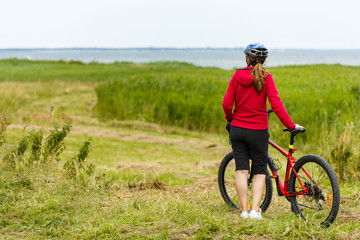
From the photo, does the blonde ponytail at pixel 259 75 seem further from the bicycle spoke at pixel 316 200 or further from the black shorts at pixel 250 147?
the bicycle spoke at pixel 316 200

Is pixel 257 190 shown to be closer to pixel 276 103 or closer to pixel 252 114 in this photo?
pixel 252 114

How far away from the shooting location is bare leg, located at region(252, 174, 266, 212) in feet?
15.8

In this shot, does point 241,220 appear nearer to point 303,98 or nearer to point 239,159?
point 239,159

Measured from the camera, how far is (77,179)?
617cm

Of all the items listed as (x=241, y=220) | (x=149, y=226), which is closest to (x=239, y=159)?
(x=241, y=220)

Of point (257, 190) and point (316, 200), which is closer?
point (316, 200)

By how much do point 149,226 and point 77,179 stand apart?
2074mm

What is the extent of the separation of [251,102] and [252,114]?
14 centimetres

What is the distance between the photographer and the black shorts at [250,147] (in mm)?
4707

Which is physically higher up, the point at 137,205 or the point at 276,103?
the point at 276,103

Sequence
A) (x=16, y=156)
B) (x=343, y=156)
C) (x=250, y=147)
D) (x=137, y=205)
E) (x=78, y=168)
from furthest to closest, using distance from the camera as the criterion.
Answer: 1. (x=343, y=156)
2. (x=16, y=156)
3. (x=78, y=168)
4. (x=137, y=205)
5. (x=250, y=147)

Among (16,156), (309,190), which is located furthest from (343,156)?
(16,156)

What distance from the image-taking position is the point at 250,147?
480 cm

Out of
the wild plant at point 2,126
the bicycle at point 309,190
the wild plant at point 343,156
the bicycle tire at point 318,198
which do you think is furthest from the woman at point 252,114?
the wild plant at point 2,126
